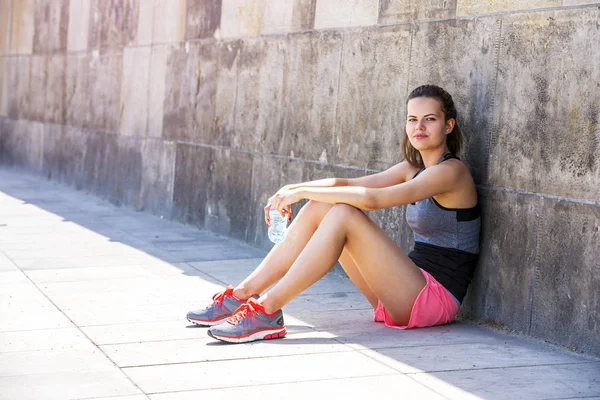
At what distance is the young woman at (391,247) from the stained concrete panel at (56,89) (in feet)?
29.4

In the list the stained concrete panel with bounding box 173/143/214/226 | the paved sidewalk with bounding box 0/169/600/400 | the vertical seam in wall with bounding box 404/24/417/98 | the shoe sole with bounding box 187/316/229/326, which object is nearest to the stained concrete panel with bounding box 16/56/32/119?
the stained concrete panel with bounding box 173/143/214/226

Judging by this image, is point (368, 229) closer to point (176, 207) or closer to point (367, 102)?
point (367, 102)

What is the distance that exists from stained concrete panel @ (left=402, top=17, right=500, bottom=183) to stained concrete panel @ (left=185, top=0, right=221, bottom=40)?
11.9 ft

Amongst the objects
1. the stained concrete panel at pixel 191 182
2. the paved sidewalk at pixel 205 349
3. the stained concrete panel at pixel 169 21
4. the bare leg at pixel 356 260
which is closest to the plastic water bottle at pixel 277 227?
the paved sidewalk at pixel 205 349

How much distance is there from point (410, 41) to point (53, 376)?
340 centimetres

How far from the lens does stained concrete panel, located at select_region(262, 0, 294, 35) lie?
8367 millimetres

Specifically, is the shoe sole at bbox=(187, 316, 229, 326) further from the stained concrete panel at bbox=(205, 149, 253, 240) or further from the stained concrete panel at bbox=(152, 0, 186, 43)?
the stained concrete panel at bbox=(152, 0, 186, 43)

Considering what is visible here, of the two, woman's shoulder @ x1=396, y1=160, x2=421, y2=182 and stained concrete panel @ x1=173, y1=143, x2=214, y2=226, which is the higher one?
woman's shoulder @ x1=396, y1=160, x2=421, y2=182

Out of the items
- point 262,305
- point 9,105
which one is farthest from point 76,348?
point 9,105

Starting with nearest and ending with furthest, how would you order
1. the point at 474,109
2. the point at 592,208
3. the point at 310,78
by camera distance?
the point at 592,208 < the point at 474,109 < the point at 310,78

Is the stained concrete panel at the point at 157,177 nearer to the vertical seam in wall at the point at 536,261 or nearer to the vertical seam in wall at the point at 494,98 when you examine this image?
the vertical seam in wall at the point at 494,98

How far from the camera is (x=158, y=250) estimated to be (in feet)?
28.1

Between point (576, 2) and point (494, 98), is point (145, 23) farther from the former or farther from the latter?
point (576, 2)

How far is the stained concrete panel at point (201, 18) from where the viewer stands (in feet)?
31.8
